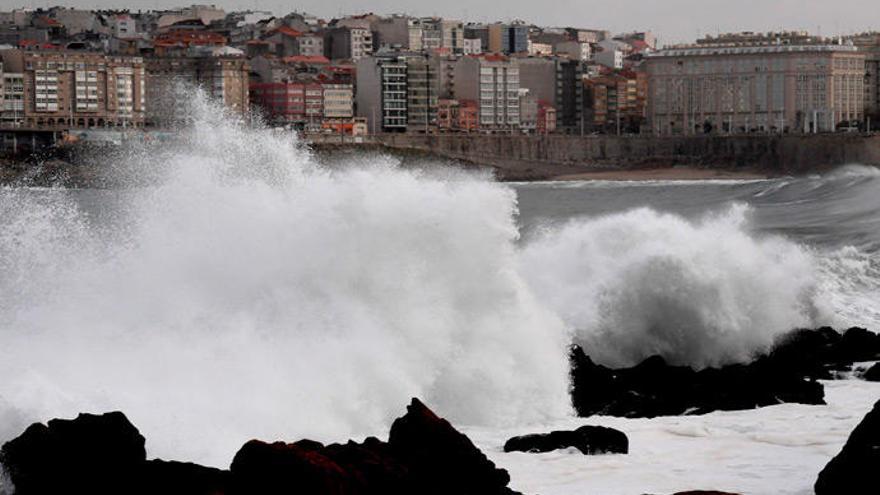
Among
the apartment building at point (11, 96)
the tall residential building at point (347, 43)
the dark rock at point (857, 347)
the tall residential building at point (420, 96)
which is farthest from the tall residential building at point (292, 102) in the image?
the dark rock at point (857, 347)

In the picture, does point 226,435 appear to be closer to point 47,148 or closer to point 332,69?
point 47,148

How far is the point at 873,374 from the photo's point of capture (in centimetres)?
1608

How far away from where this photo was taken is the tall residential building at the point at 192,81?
10012 centimetres

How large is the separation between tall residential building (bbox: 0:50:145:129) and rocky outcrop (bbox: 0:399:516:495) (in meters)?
89.7

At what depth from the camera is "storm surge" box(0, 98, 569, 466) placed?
472 inches

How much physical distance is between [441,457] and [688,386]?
15.6ft

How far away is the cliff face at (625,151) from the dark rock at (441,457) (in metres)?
81.1

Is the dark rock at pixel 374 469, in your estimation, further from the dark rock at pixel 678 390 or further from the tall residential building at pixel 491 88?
the tall residential building at pixel 491 88

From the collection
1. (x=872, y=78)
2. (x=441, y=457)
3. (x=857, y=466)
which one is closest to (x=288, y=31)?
(x=872, y=78)

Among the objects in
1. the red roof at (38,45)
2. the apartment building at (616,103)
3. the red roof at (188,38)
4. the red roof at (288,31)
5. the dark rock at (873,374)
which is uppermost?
the red roof at (288,31)

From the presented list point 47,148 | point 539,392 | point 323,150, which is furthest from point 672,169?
point 539,392

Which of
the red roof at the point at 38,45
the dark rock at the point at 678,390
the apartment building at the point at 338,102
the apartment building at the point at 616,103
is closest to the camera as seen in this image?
the dark rock at the point at 678,390

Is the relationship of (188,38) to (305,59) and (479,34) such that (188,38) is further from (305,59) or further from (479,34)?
(479,34)

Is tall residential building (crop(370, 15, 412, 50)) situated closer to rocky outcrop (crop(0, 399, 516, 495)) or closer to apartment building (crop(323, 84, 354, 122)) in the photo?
apartment building (crop(323, 84, 354, 122))
